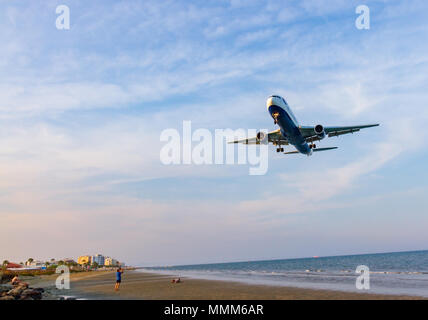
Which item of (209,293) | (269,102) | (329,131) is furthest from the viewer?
(329,131)

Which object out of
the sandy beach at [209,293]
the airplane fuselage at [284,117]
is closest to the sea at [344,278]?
the sandy beach at [209,293]

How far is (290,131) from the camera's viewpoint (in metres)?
37.5

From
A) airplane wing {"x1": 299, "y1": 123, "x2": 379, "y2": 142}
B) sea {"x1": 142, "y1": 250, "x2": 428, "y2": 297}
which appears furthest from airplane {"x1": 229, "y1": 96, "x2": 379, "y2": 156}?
sea {"x1": 142, "y1": 250, "x2": 428, "y2": 297}

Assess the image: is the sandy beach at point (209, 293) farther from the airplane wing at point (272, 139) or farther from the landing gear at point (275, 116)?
the airplane wing at point (272, 139)

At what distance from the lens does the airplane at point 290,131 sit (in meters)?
35.3

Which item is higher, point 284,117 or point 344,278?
point 284,117

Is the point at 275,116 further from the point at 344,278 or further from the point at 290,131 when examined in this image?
the point at 344,278

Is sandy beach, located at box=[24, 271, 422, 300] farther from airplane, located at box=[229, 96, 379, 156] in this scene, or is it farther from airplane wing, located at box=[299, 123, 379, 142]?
airplane wing, located at box=[299, 123, 379, 142]

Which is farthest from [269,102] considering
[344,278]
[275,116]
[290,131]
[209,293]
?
[344,278]
